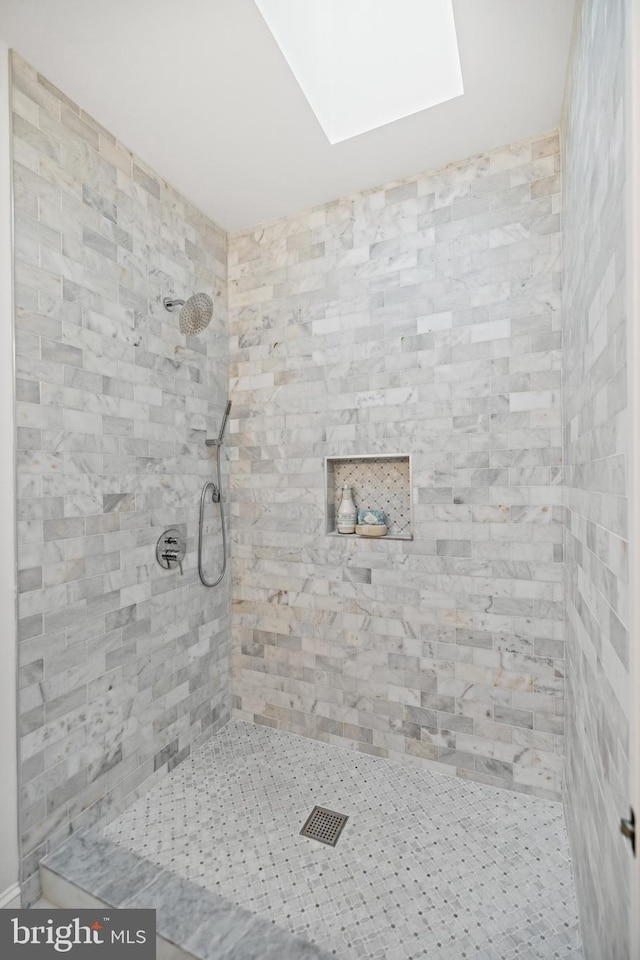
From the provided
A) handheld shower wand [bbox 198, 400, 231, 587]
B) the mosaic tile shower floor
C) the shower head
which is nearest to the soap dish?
handheld shower wand [bbox 198, 400, 231, 587]

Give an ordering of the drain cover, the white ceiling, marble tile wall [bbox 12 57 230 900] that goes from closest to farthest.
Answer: the white ceiling
marble tile wall [bbox 12 57 230 900]
the drain cover

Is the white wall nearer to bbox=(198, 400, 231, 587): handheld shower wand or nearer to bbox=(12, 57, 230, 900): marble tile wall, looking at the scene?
bbox=(12, 57, 230, 900): marble tile wall

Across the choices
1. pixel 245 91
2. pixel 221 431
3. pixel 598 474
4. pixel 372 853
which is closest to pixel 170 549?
pixel 221 431

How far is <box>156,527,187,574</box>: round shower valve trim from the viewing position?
2.02 m

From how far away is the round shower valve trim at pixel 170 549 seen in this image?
2.02 meters

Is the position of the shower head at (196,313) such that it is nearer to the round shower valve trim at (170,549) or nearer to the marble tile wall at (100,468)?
the marble tile wall at (100,468)

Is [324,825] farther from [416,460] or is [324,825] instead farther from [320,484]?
[416,460]

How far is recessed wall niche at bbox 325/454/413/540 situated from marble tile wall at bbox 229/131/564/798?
0.27ft

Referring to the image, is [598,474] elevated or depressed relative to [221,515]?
elevated

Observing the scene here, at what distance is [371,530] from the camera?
2162 mm

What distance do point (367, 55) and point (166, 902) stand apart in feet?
9.87

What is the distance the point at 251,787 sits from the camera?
1923 millimetres

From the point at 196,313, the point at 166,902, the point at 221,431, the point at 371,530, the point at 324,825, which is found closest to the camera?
the point at 166,902

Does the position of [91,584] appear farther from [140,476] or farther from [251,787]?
[251,787]
